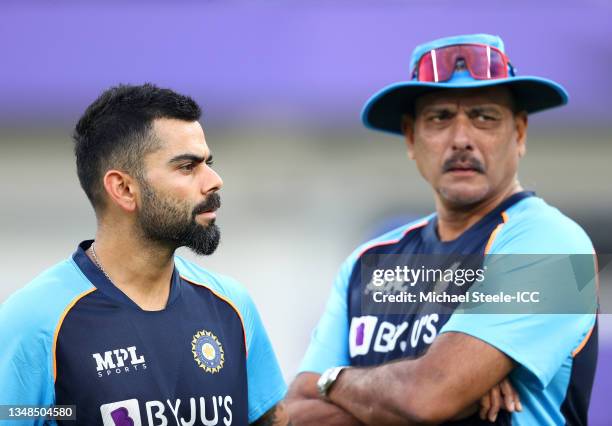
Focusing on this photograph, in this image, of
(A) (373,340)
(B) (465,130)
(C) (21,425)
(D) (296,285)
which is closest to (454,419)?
(A) (373,340)

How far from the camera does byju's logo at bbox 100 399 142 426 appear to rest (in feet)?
8.40

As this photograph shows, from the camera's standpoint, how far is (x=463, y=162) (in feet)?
11.3

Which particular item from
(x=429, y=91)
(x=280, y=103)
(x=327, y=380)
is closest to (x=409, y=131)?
(x=429, y=91)

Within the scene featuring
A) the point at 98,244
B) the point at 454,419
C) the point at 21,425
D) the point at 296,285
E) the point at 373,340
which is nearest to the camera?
the point at 21,425

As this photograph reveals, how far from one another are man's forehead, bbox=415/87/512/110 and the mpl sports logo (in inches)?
55.8

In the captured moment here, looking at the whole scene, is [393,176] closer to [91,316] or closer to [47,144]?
[47,144]

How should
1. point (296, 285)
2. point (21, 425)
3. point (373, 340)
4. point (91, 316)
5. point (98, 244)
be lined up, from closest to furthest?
point (21, 425)
point (91, 316)
point (98, 244)
point (373, 340)
point (296, 285)

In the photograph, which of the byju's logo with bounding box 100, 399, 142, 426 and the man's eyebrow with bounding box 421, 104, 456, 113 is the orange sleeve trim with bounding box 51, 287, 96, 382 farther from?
the man's eyebrow with bounding box 421, 104, 456, 113

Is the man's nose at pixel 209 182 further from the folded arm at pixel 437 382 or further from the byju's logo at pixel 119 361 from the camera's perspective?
the folded arm at pixel 437 382

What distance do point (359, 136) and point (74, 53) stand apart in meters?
2.45

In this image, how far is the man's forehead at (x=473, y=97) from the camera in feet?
11.6

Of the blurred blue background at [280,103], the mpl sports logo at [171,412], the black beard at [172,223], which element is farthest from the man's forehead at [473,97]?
the blurred blue background at [280,103]

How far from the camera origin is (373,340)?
3352 millimetres

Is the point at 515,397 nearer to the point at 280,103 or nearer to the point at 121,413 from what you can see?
the point at 121,413
